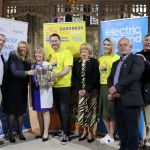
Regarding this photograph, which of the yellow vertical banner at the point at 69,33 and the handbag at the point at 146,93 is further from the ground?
the yellow vertical banner at the point at 69,33

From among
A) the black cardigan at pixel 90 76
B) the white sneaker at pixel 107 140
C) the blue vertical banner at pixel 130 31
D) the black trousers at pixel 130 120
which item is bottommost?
the white sneaker at pixel 107 140

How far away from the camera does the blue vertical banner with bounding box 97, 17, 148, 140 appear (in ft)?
10.6

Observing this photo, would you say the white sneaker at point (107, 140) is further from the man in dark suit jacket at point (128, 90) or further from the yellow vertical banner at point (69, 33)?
the yellow vertical banner at point (69, 33)

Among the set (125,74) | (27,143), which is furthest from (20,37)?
(125,74)

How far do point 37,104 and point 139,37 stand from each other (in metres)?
1.69

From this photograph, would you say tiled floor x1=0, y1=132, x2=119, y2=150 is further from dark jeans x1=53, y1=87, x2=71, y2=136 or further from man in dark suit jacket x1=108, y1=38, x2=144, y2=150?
man in dark suit jacket x1=108, y1=38, x2=144, y2=150

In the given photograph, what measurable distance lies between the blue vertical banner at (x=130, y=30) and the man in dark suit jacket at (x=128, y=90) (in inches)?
36.1

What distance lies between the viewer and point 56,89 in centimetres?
321

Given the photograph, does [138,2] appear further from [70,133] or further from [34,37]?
[34,37]

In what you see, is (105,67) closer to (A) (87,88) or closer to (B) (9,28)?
(A) (87,88)

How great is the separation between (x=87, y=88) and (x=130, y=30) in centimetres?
107

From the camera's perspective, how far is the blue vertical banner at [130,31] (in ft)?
10.6

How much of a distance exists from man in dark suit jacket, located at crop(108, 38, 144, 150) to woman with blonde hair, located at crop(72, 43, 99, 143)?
61 cm

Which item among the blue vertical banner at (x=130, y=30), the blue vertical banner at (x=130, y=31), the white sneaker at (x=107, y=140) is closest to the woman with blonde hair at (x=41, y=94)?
the white sneaker at (x=107, y=140)
